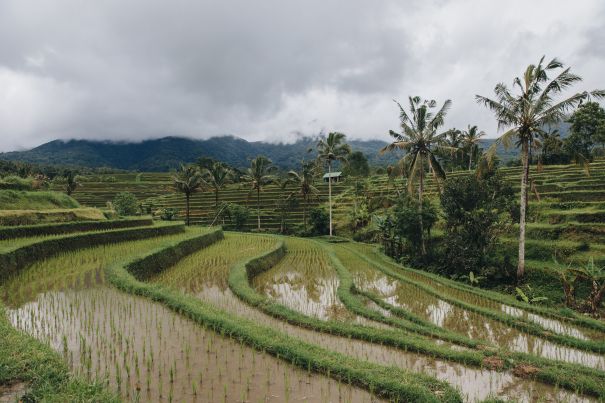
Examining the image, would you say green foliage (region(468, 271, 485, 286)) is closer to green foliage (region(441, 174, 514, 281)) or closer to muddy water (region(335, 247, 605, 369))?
green foliage (region(441, 174, 514, 281))

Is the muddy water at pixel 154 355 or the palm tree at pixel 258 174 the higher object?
the palm tree at pixel 258 174

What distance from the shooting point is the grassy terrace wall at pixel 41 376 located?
418cm

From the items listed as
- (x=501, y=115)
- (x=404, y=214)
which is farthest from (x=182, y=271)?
(x=501, y=115)

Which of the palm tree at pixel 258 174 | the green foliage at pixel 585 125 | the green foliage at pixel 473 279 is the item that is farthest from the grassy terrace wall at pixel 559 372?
the green foliage at pixel 585 125

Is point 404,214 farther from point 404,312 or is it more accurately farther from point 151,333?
point 151,333

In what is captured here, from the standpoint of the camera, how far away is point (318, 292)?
12.4m

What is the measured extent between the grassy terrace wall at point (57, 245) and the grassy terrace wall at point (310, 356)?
3.82m

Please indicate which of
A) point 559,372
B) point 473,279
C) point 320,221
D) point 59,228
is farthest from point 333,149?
point 559,372

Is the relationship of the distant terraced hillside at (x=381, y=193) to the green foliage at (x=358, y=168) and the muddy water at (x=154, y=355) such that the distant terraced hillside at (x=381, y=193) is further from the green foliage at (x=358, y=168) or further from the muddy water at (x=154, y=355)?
the muddy water at (x=154, y=355)

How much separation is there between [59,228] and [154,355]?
523 inches

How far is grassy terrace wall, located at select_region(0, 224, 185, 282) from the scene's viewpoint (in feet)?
36.0

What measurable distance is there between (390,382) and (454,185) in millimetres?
15135

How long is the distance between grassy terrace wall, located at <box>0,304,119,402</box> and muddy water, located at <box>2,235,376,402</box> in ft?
1.51

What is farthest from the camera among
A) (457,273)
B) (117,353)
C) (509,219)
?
(509,219)
